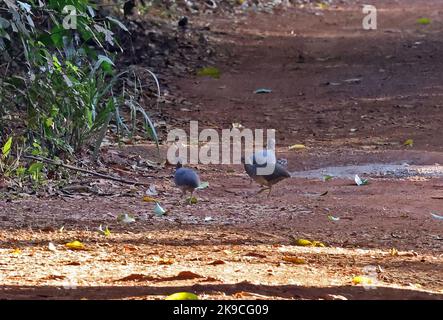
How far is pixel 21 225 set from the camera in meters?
6.52

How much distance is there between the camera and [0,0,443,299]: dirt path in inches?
191

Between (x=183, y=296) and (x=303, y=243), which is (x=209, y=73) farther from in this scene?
(x=183, y=296)

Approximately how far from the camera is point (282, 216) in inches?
279

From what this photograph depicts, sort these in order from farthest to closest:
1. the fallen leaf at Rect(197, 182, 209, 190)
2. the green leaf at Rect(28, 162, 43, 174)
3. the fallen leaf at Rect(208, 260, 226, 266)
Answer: the fallen leaf at Rect(197, 182, 209, 190)
the green leaf at Rect(28, 162, 43, 174)
the fallen leaf at Rect(208, 260, 226, 266)

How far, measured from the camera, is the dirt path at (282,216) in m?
4.86

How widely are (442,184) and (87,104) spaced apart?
2.69 meters

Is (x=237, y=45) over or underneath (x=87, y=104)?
over

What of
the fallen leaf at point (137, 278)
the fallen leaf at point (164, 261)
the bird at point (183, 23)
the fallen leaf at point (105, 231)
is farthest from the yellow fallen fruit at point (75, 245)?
the bird at point (183, 23)

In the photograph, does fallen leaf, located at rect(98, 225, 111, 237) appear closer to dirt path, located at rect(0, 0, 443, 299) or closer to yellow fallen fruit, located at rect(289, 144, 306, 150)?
dirt path, located at rect(0, 0, 443, 299)

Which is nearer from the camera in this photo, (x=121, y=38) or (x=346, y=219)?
(x=346, y=219)

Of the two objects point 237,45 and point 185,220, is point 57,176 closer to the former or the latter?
point 185,220

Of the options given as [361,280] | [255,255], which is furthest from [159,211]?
[361,280]

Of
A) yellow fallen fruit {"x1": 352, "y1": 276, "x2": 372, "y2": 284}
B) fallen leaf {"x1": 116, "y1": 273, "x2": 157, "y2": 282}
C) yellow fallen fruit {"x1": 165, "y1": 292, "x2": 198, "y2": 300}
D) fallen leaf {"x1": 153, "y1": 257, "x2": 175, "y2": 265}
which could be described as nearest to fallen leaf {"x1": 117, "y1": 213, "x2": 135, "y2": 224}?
fallen leaf {"x1": 153, "y1": 257, "x2": 175, "y2": 265}

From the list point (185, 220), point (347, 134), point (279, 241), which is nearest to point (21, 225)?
point (185, 220)
